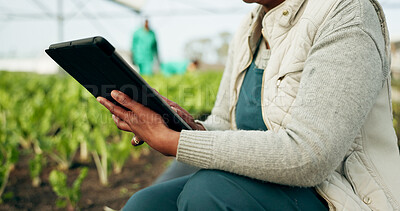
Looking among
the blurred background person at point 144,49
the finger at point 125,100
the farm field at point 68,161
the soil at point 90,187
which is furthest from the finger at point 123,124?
the blurred background person at point 144,49

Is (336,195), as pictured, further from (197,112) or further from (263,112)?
(197,112)

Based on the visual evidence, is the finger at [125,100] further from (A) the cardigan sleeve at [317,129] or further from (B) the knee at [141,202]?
(B) the knee at [141,202]

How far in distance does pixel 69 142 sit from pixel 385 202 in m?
2.31

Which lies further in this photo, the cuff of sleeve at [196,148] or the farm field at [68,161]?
the farm field at [68,161]

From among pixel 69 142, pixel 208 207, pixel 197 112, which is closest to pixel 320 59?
pixel 208 207

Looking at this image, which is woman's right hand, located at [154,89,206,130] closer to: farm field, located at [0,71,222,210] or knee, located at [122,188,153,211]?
knee, located at [122,188,153,211]

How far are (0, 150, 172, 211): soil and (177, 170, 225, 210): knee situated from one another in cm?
140

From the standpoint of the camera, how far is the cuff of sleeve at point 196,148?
95cm

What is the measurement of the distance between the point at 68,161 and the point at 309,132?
240 centimetres

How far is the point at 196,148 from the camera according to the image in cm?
95

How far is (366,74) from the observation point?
896mm

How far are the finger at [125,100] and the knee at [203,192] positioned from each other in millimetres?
284

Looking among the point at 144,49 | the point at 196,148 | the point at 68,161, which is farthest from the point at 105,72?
the point at 144,49

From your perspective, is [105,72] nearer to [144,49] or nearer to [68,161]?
[68,161]
